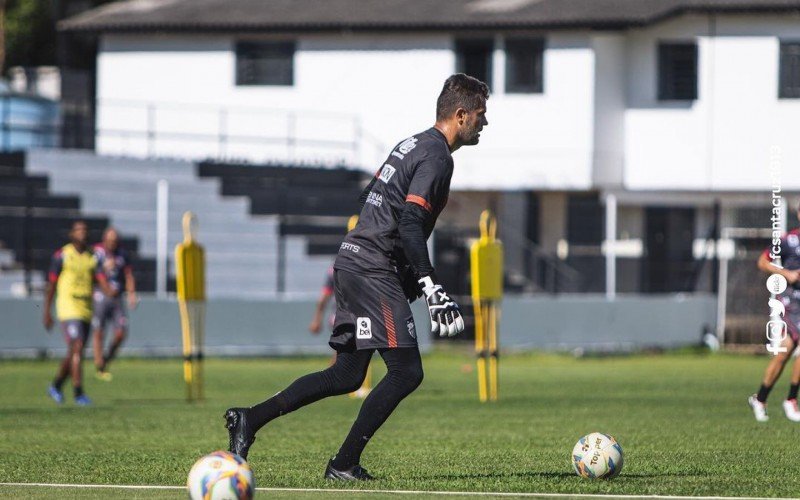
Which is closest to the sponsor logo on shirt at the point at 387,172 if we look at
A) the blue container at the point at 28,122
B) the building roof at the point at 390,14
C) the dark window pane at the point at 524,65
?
the blue container at the point at 28,122

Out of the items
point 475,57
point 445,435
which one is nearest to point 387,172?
point 445,435

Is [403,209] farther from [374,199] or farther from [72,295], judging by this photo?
[72,295]

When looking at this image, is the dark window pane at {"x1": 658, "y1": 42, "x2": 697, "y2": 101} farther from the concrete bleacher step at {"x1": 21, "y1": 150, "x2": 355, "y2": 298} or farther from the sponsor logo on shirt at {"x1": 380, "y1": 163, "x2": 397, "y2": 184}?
the sponsor logo on shirt at {"x1": 380, "y1": 163, "x2": 397, "y2": 184}

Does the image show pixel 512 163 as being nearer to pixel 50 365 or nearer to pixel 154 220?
pixel 154 220

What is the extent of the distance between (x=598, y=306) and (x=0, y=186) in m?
12.1

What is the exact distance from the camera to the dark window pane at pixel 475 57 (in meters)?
40.9

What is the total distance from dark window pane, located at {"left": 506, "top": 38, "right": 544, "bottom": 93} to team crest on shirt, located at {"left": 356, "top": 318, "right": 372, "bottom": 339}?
31446 millimetres

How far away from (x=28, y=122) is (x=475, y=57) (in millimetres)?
11559

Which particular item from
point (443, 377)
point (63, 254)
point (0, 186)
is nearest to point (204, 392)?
point (63, 254)

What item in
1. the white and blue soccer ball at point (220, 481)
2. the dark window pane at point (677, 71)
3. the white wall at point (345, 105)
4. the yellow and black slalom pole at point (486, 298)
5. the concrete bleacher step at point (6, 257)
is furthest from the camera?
the dark window pane at point (677, 71)

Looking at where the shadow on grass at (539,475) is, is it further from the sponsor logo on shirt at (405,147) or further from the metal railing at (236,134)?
the metal railing at (236,134)

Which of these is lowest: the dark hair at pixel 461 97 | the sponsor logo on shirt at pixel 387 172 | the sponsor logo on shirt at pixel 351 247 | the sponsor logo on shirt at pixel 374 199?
the sponsor logo on shirt at pixel 351 247

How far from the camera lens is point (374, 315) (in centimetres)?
927

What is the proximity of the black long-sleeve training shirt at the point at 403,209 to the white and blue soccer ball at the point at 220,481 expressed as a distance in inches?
68.1
